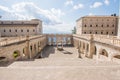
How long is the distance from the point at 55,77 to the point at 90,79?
5.72 ft

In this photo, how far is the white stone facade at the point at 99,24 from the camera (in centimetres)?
5203

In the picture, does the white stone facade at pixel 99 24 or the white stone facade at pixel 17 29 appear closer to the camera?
the white stone facade at pixel 17 29

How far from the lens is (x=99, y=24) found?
172ft

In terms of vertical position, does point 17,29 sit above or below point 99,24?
below

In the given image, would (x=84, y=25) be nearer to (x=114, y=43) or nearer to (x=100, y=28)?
(x=100, y=28)

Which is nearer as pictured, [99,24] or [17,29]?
[17,29]

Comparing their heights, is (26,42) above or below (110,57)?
above

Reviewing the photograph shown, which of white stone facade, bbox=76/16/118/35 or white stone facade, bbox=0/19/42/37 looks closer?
white stone facade, bbox=0/19/42/37

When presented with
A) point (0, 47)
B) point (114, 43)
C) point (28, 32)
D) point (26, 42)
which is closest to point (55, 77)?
point (0, 47)

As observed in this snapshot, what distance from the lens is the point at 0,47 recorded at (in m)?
14.1

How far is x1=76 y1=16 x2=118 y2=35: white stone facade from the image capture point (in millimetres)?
52031

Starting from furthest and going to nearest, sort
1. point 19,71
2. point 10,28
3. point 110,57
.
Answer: point 10,28 → point 110,57 → point 19,71

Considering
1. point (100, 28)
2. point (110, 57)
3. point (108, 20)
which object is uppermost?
point (108, 20)

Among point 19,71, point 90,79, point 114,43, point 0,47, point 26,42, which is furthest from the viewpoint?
point 26,42
